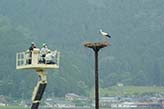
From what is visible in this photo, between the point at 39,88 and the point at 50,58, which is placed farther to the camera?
the point at 39,88

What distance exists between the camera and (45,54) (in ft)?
60.0

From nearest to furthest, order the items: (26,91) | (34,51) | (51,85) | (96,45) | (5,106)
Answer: (96,45) < (34,51) < (5,106) < (26,91) < (51,85)

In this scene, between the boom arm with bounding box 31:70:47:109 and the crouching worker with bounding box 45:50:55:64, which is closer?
the crouching worker with bounding box 45:50:55:64

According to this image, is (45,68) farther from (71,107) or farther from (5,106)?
(71,107)

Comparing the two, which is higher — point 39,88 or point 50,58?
point 50,58

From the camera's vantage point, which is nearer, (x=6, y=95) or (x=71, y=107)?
(x=6, y=95)

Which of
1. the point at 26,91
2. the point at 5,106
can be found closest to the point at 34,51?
the point at 5,106

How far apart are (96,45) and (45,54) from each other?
1.97 meters

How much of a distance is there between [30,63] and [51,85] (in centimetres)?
17921

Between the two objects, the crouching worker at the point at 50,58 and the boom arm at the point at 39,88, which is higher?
the crouching worker at the point at 50,58

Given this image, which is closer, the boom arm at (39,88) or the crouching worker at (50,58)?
the crouching worker at (50,58)

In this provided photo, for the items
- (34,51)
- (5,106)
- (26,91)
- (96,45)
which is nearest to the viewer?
(96,45)

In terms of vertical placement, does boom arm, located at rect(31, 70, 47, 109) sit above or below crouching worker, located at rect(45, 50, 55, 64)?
below

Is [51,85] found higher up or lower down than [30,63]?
higher up
